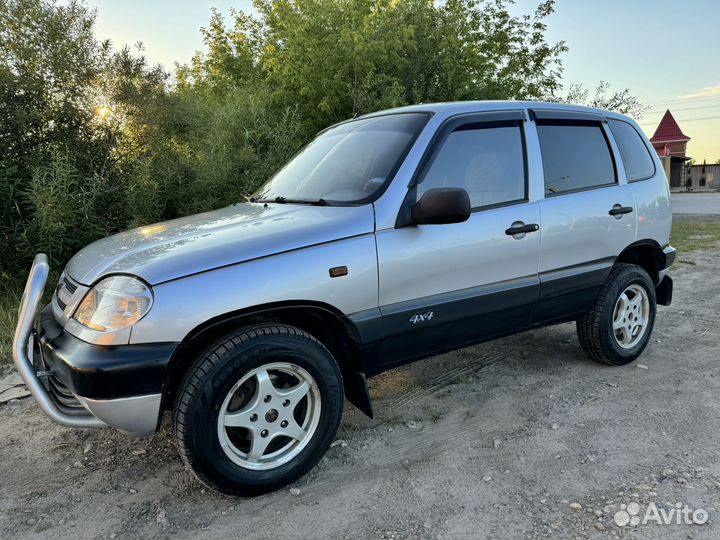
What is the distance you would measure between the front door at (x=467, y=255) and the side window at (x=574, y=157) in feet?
0.77

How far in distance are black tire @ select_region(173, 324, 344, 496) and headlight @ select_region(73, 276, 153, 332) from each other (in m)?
0.36

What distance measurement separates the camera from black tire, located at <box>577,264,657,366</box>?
387cm

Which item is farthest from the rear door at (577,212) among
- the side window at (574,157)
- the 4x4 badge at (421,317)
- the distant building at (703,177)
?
the distant building at (703,177)

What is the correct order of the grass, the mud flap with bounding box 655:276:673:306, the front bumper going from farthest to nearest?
the grass
the mud flap with bounding box 655:276:673:306
the front bumper

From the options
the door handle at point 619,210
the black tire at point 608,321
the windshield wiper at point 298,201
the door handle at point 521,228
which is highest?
the windshield wiper at point 298,201

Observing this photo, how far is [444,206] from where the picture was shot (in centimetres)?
266

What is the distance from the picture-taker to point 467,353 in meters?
4.42

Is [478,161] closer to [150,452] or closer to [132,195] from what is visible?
[150,452]

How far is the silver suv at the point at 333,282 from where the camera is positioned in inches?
90.3

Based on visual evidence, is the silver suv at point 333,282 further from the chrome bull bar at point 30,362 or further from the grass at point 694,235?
the grass at point 694,235

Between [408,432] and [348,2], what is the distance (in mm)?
10266

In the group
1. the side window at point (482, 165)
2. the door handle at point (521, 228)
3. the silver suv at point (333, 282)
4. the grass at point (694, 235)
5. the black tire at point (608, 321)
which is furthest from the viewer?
the grass at point (694, 235)

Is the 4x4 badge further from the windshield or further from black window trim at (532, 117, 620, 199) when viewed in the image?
black window trim at (532, 117, 620, 199)

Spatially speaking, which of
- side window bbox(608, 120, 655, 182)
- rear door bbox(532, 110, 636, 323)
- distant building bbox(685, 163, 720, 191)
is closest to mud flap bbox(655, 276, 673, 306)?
rear door bbox(532, 110, 636, 323)
